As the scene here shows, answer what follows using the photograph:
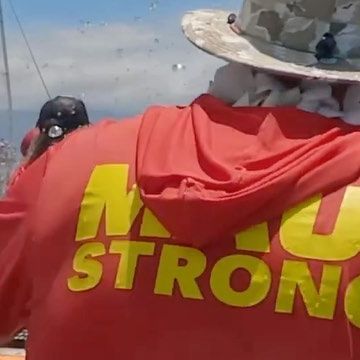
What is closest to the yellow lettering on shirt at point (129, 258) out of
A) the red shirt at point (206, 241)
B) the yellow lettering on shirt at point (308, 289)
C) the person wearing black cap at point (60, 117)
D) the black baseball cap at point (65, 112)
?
the red shirt at point (206, 241)

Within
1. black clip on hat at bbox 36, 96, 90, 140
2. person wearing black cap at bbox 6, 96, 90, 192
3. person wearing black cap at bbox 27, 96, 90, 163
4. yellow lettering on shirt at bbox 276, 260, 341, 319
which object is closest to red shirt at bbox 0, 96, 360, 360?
yellow lettering on shirt at bbox 276, 260, 341, 319

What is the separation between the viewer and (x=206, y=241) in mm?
1694

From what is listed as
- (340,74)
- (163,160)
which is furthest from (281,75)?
(163,160)

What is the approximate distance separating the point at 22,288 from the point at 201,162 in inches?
15.6

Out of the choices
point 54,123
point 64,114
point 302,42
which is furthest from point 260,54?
point 64,114

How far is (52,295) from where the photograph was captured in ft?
5.97

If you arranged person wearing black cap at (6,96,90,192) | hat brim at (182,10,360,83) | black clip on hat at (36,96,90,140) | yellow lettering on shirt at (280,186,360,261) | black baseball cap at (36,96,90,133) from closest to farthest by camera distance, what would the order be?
yellow lettering on shirt at (280,186,360,261) → hat brim at (182,10,360,83) → person wearing black cap at (6,96,90,192) → black clip on hat at (36,96,90,140) → black baseball cap at (36,96,90,133)

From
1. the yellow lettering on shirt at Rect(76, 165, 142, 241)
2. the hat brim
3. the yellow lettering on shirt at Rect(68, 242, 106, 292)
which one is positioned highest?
the hat brim

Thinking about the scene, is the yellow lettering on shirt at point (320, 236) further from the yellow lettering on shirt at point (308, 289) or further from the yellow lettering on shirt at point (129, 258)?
the yellow lettering on shirt at point (129, 258)

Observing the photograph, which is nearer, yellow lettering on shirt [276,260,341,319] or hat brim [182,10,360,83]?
yellow lettering on shirt [276,260,341,319]

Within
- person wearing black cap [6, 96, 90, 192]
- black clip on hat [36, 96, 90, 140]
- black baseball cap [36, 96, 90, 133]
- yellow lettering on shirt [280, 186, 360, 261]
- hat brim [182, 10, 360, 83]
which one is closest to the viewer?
yellow lettering on shirt [280, 186, 360, 261]

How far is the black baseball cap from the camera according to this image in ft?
10.4

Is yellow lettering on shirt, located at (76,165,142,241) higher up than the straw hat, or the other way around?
the straw hat

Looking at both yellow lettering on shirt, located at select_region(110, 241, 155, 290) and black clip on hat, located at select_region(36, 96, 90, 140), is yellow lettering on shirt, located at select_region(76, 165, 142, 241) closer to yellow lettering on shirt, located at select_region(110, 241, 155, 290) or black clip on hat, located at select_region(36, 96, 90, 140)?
yellow lettering on shirt, located at select_region(110, 241, 155, 290)
